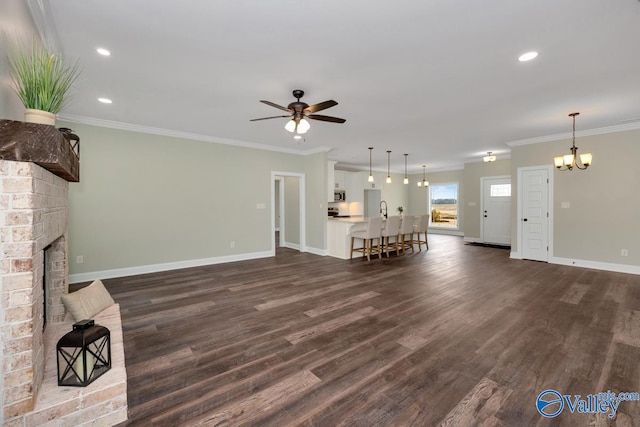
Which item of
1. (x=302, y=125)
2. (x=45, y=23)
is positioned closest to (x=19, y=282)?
(x=45, y=23)

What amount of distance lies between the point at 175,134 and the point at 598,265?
8688 mm

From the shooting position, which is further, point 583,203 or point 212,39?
point 583,203

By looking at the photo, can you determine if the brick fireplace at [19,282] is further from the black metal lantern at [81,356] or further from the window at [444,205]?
the window at [444,205]

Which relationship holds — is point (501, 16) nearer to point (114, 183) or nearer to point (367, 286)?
point (367, 286)

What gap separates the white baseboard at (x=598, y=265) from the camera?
4.88 metres

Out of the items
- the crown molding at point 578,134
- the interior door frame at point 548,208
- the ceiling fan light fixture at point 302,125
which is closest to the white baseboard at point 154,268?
the ceiling fan light fixture at point 302,125

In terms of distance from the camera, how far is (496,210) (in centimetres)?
835

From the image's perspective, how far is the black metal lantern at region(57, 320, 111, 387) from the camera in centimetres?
155

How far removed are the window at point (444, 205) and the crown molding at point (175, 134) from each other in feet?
20.6

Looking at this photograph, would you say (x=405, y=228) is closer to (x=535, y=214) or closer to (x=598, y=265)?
(x=535, y=214)

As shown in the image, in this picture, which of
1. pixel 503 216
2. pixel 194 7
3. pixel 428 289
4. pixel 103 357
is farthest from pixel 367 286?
pixel 503 216

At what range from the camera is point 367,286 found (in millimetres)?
4234

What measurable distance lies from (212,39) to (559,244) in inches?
284

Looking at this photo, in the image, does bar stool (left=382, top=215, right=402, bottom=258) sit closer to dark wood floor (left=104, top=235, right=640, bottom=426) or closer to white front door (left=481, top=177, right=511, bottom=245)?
dark wood floor (left=104, top=235, right=640, bottom=426)
